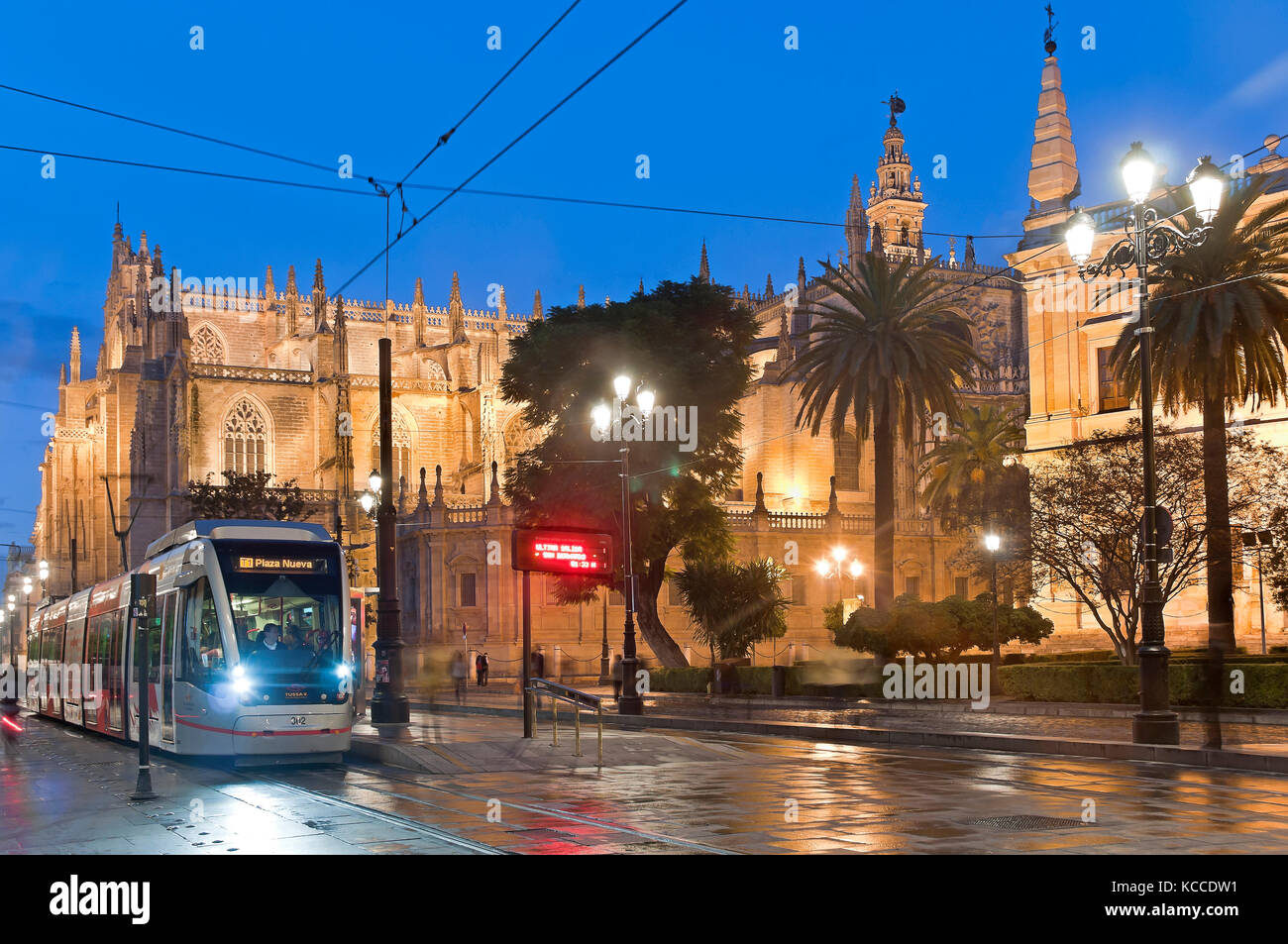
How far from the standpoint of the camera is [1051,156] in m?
41.3

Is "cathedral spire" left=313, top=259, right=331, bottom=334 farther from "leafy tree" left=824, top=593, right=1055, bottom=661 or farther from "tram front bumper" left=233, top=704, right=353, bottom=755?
"tram front bumper" left=233, top=704, right=353, bottom=755

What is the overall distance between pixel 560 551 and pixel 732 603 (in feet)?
78.1

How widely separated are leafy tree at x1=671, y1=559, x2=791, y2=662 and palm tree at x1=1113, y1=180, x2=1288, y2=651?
1768cm

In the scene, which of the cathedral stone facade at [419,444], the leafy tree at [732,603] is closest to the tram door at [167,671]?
the leafy tree at [732,603]

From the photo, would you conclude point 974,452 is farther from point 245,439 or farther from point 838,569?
point 245,439

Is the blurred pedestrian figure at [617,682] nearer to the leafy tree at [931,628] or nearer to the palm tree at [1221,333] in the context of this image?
the leafy tree at [931,628]

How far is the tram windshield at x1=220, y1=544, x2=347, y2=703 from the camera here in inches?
672

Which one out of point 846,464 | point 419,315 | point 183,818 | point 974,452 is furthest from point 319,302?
point 183,818

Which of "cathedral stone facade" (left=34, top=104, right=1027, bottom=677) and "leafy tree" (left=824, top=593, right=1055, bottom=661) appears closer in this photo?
"leafy tree" (left=824, top=593, right=1055, bottom=661)

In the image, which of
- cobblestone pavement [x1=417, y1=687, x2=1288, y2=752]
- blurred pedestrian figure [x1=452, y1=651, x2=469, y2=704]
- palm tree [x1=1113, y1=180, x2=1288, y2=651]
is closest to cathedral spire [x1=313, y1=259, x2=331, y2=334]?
blurred pedestrian figure [x1=452, y1=651, x2=469, y2=704]

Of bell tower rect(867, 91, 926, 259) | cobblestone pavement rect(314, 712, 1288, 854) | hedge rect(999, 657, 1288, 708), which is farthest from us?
bell tower rect(867, 91, 926, 259)
